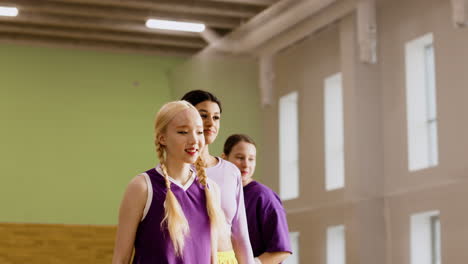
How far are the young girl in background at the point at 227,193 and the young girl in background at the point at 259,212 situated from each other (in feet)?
2.26

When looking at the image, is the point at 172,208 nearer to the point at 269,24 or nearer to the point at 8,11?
the point at 269,24

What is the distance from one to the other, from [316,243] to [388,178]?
5.69 ft

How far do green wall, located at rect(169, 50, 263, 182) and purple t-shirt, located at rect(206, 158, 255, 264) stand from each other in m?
8.26

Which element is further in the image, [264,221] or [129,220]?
[264,221]

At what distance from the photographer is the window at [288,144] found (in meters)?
12.8

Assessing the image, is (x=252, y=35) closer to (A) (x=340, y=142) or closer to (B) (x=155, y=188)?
(A) (x=340, y=142)

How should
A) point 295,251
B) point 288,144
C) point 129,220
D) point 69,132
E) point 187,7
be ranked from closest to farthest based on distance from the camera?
point 129,220 → point 187,7 → point 295,251 → point 288,144 → point 69,132

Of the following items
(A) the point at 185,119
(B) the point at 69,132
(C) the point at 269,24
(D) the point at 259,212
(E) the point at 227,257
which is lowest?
(E) the point at 227,257

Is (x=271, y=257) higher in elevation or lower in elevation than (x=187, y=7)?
lower

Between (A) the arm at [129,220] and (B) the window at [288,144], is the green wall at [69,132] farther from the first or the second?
(A) the arm at [129,220]

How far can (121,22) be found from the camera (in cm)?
1274

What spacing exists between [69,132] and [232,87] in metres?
3.09

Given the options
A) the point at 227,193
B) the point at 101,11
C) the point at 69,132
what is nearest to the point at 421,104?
the point at 101,11

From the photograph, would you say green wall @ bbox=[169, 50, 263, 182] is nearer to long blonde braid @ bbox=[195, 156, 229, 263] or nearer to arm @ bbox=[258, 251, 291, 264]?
arm @ bbox=[258, 251, 291, 264]
